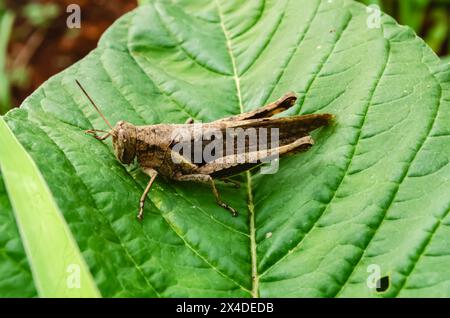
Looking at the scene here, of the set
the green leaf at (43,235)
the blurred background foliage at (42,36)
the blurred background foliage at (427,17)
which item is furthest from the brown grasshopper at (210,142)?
the blurred background foliage at (42,36)

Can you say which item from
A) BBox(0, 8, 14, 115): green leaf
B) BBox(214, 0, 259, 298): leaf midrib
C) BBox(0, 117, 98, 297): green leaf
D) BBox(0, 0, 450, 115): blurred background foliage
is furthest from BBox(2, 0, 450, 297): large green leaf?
BBox(0, 0, 450, 115): blurred background foliage

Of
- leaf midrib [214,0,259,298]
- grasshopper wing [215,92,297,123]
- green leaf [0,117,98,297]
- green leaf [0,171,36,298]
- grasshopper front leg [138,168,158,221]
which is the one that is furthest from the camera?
grasshopper wing [215,92,297,123]

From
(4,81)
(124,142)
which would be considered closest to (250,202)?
(124,142)

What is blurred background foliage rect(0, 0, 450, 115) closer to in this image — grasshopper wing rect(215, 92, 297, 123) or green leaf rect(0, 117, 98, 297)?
grasshopper wing rect(215, 92, 297, 123)

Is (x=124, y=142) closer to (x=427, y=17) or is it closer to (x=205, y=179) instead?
(x=205, y=179)

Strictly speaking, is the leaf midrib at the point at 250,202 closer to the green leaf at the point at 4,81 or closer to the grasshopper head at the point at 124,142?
the grasshopper head at the point at 124,142

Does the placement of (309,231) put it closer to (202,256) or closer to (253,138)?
(202,256)
